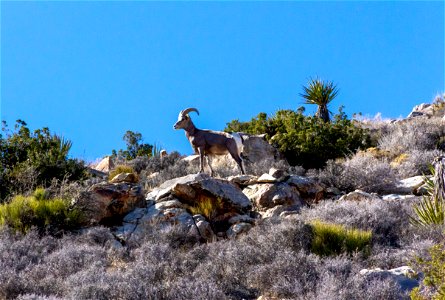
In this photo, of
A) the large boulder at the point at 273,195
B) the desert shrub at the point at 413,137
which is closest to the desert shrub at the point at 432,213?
the large boulder at the point at 273,195

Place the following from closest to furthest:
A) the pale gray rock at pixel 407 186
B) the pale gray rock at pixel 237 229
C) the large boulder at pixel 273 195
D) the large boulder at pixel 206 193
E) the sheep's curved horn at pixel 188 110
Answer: the pale gray rock at pixel 237 229 < the large boulder at pixel 206 193 < the large boulder at pixel 273 195 < the pale gray rock at pixel 407 186 < the sheep's curved horn at pixel 188 110

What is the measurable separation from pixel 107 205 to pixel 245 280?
15.1 ft

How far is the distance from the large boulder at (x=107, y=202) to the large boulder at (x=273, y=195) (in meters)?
2.44

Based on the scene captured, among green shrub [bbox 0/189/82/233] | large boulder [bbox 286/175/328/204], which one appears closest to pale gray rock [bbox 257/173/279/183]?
large boulder [bbox 286/175/328/204]

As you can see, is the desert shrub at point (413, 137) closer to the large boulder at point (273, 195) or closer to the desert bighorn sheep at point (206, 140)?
the desert bighorn sheep at point (206, 140)

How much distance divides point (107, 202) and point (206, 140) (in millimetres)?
4044

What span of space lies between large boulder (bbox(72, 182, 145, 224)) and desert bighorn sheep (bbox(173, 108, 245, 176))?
325 cm

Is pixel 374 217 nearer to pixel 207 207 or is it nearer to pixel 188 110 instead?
pixel 207 207

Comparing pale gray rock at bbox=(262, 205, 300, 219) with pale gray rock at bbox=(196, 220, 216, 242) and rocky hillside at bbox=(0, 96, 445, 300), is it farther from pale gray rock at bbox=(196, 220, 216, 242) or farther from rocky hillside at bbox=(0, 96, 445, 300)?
pale gray rock at bbox=(196, 220, 216, 242)

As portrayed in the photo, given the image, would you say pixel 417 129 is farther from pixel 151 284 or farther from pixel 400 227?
pixel 151 284

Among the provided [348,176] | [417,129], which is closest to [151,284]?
[348,176]

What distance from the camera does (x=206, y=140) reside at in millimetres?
14922

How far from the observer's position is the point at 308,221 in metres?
9.97

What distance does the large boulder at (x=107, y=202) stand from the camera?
1143cm
